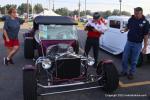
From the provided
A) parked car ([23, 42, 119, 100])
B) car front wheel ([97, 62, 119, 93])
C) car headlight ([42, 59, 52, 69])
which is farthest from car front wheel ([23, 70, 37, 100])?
car front wheel ([97, 62, 119, 93])

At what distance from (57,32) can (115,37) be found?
371cm

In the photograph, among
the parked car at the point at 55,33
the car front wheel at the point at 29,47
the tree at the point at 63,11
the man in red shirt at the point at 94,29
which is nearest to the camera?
the parked car at the point at 55,33

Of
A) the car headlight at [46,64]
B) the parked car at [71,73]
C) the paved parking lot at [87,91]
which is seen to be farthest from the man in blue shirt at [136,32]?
the car headlight at [46,64]

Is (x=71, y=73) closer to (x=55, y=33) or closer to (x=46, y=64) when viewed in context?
(x=46, y=64)

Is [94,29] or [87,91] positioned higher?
[94,29]

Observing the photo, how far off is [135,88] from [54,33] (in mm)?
2881

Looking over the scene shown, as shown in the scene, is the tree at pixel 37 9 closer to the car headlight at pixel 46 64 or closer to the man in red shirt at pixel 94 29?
the man in red shirt at pixel 94 29

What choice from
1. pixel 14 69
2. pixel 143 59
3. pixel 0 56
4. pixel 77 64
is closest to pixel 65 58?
pixel 77 64

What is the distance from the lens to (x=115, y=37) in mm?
12281

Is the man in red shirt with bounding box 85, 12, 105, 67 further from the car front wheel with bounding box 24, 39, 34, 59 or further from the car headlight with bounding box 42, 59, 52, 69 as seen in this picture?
the car headlight with bounding box 42, 59, 52, 69

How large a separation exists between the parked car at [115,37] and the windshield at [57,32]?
277 cm

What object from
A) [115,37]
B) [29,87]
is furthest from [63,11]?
[29,87]

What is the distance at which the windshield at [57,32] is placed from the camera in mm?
9016

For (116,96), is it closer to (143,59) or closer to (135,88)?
(135,88)
